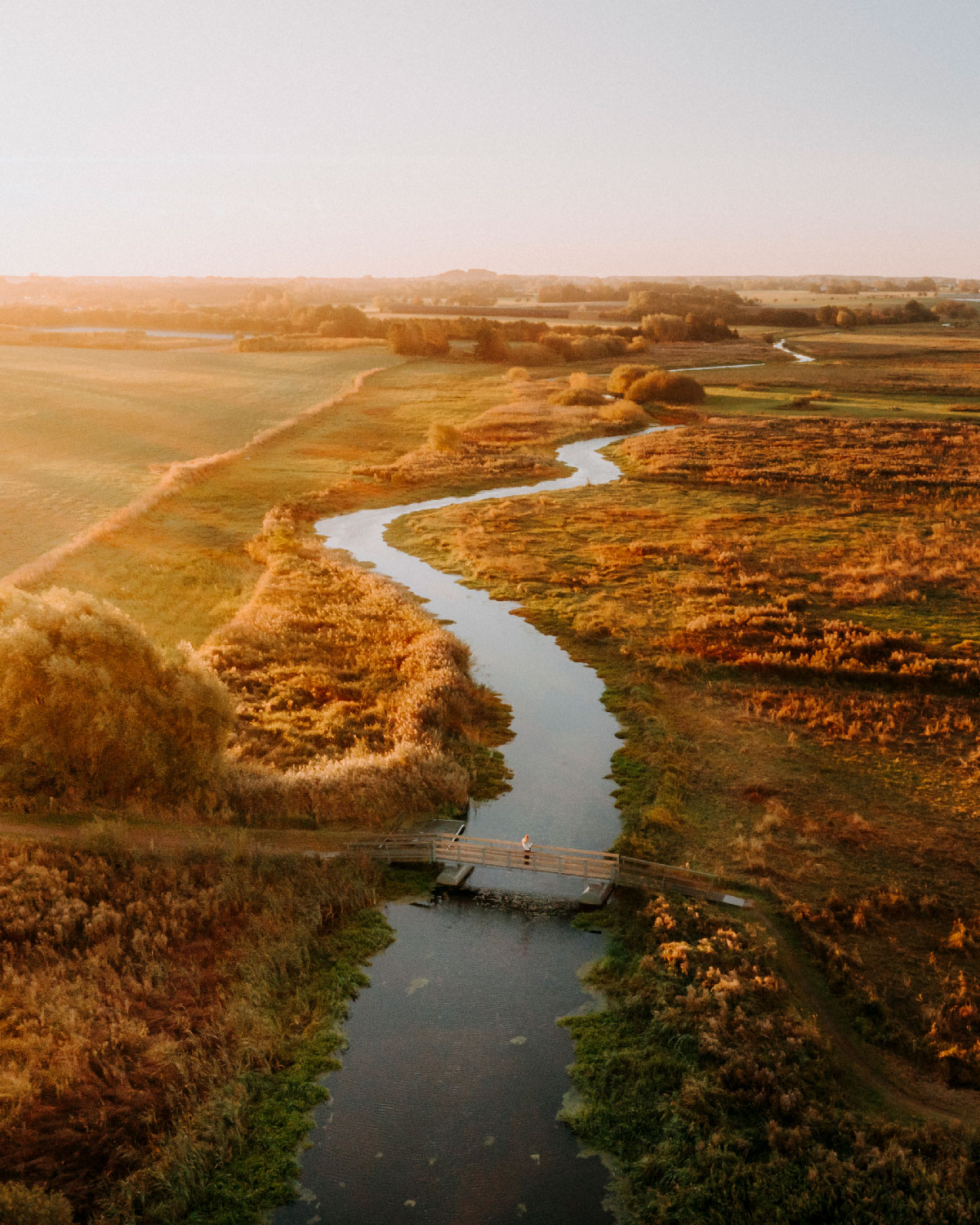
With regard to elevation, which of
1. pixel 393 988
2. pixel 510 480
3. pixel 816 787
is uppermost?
pixel 510 480

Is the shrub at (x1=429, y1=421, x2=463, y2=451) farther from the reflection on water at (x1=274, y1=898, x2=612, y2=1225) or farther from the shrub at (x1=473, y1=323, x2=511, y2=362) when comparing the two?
the shrub at (x1=473, y1=323, x2=511, y2=362)

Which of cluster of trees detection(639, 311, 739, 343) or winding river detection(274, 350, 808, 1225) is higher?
cluster of trees detection(639, 311, 739, 343)

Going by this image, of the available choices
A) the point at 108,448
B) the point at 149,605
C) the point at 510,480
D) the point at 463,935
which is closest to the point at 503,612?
the point at 149,605

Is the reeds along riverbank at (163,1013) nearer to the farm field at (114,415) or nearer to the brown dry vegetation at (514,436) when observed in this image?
the farm field at (114,415)

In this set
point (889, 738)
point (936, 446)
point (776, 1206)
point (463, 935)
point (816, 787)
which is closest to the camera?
point (776, 1206)

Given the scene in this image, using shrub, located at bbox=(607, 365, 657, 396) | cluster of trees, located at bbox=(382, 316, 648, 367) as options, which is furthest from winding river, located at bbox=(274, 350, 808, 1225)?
cluster of trees, located at bbox=(382, 316, 648, 367)

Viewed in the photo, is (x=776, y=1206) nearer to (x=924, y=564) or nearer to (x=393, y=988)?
(x=393, y=988)
